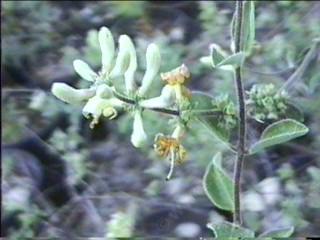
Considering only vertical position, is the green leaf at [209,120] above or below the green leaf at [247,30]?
below

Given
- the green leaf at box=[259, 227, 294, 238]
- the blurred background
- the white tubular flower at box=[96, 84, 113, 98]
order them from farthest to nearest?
the blurred background
the green leaf at box=[259, 227, 294, 238]
the white tubular flower at box=[96, 84, 113, 98]

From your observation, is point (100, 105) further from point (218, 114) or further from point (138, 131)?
point (218, 114)

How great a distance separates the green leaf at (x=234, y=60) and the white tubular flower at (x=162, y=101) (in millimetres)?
46

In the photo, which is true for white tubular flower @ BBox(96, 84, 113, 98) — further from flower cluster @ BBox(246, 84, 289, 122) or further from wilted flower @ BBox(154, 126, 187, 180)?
flower cluster @ BBox(246, 84, 289, 122)

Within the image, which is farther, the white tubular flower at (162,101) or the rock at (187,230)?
the rock at (187,230)

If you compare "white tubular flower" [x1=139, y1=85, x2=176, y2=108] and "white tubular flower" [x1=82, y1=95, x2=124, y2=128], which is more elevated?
"white tubular flower" [x1=139, y1=85, x2=176, y2=108]

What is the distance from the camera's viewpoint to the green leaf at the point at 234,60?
0.63 m

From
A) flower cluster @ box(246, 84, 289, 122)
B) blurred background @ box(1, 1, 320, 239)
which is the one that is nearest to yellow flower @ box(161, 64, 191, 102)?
flower cluster @ box(246, 84, 289, 122)

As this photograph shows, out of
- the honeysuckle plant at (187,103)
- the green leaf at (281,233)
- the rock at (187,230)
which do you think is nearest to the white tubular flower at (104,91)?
the honeysuckle plant at (187,103)

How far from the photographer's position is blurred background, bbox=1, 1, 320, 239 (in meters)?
1.04

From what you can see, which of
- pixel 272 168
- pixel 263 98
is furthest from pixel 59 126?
pixel 263 98

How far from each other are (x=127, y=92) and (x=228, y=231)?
0.14 metres

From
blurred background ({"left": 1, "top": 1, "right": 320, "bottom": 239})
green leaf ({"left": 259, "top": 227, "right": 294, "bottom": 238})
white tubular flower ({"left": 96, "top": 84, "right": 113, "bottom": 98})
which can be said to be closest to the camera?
white tubular flower ({"left": 96, "top": 84, "right": 113, "bottom": 98})

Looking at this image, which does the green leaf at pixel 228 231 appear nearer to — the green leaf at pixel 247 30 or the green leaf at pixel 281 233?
the green leaf at pixel 281 233
